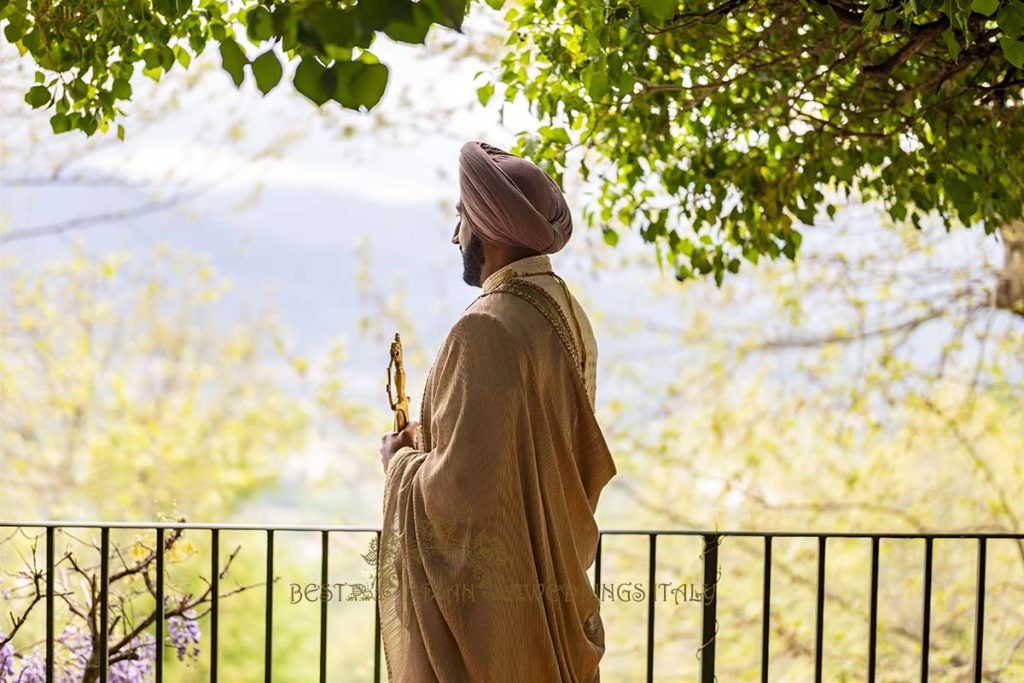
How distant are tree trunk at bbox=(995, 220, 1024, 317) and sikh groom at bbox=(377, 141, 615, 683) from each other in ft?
12.5

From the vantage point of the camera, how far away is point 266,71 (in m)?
1.01

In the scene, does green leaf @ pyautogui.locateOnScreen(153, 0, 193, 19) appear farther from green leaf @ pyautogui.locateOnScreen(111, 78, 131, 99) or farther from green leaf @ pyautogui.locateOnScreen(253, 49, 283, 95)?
green leaf @ pyautogui.locateOnScreen(253, 49, 283, 95)

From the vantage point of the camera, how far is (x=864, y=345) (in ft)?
22.9

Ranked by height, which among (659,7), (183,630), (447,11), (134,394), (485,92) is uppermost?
(485,92)

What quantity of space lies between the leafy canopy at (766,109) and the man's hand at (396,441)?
31.7 inches

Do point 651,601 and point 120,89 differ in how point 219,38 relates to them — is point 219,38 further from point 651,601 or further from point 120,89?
point 651,601

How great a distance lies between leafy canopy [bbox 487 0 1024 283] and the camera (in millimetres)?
2424

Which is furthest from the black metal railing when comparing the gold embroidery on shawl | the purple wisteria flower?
the gold embroidery on shawl

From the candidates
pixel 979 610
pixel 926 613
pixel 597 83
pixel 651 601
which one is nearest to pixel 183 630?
pixel 651 601

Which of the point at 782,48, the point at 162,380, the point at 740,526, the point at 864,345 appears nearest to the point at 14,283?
the point at 162,380

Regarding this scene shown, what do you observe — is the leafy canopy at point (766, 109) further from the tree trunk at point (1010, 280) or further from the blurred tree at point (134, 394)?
the blurred tree at point (134, 394)

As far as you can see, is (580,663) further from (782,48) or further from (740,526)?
(740,526)

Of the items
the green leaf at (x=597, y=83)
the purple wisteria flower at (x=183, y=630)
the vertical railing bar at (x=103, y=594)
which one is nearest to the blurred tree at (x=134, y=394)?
the purple wisteria flower at (x=183, y=630)

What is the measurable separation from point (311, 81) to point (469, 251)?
3.16ft
